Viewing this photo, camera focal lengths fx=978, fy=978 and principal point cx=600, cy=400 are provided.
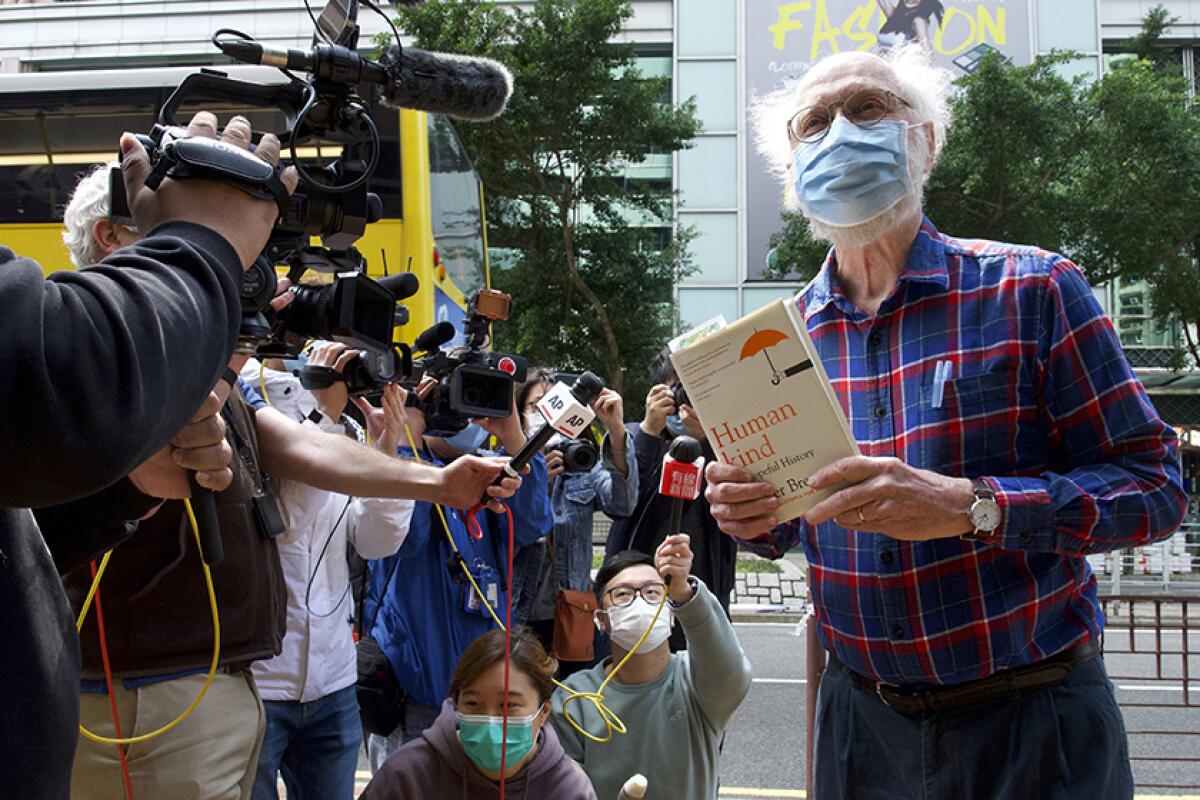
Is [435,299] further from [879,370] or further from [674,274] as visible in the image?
[674,274]

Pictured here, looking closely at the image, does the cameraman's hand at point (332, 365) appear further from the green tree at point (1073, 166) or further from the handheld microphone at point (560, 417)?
the green tree at point (1073, 166)

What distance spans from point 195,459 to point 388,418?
1.17m

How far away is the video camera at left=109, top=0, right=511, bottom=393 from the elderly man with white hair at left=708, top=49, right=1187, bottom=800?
0.74 m

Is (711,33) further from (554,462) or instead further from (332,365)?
(332,365)

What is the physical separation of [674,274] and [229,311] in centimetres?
1461

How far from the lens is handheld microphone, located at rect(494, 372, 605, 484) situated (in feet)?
→ 7.52

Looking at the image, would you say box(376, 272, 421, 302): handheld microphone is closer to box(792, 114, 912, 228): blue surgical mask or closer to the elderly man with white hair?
the elderly man with white hair

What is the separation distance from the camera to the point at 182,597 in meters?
2.15

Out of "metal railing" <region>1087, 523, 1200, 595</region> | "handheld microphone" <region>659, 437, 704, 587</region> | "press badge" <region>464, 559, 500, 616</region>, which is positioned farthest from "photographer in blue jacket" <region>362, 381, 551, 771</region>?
"metal railing" <region>1087, 523, 1200, 595</region>

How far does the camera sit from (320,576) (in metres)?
2.99

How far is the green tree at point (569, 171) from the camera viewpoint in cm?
1370

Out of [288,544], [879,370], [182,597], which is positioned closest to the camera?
[879,370]

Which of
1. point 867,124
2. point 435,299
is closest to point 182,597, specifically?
point 867,124

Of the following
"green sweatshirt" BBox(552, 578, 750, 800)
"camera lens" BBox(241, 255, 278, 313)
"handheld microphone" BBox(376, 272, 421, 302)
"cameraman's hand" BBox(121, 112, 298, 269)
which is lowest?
"green sweatshirt" BBox(552, 578, 750, 800)
